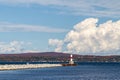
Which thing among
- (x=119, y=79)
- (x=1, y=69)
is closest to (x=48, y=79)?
(x=119, y=79)

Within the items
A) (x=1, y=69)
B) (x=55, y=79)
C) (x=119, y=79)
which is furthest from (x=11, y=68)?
(x=119, y=79)

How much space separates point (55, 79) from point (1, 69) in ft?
186

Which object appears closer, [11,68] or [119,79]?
[119,79]

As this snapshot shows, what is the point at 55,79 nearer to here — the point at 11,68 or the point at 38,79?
the point at 38,79

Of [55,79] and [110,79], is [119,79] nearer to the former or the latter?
[110,79]

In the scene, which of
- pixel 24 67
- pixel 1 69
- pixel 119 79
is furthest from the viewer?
pixel 24 67

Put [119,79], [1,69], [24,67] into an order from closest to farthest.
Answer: [119,79]
[1,69]
[24,67]

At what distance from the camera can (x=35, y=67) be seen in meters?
190

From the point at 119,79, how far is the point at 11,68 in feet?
246

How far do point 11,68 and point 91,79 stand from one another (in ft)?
236

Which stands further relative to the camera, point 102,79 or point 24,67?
point 24,67

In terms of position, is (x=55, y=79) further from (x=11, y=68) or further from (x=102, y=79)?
(x=11, y=68)

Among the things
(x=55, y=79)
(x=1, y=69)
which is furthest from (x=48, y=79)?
(x=1, y=69)

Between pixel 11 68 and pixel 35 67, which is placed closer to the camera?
pixel 11 68
